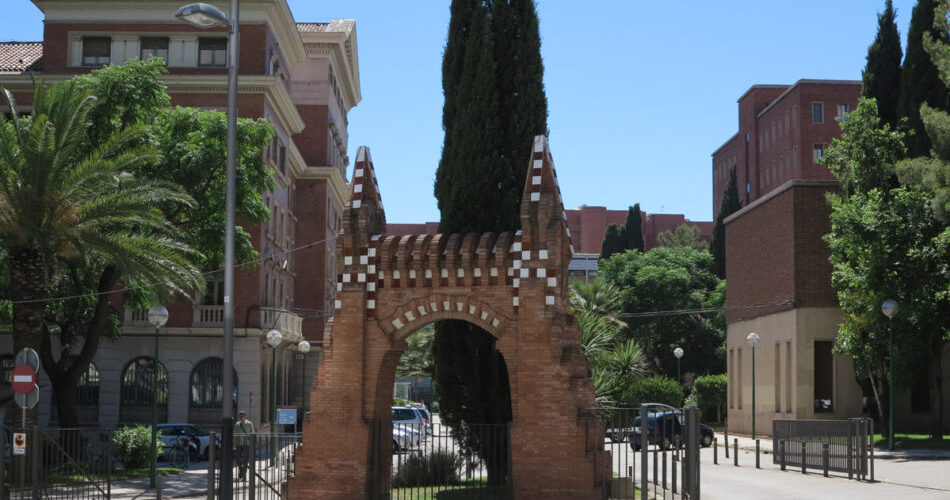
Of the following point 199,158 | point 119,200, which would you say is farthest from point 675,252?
point 119,200

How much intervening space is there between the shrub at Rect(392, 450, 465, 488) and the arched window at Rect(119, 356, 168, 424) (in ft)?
86.1

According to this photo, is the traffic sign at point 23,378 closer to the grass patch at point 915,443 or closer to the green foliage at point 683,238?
the grass patch at point 915,443

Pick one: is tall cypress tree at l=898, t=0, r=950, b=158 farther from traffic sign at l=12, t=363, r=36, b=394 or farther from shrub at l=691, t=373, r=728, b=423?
traffic sign at l=12, t=363, r=36, b=394

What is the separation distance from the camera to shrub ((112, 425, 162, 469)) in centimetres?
3375

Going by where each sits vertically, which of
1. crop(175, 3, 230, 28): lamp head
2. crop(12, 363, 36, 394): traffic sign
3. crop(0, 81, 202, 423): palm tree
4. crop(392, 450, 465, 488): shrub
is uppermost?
crop(175, 3, 230, 28): lamp head

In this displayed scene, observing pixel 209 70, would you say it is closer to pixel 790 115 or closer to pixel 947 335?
pixel 947 335

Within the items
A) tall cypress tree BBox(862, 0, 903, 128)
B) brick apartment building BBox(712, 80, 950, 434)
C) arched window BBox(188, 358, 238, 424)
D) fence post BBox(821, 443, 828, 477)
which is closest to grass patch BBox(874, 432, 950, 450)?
brick apartment building BBox(712, 80, 950, 434)

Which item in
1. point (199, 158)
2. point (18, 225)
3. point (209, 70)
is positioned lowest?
point (18, 225)

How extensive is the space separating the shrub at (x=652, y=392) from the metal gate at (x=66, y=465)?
104ft

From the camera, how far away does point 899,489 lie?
2492 centimetres

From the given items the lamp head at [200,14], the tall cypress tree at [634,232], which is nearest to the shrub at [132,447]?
the lamp head at [200,14]

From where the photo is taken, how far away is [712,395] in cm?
6538

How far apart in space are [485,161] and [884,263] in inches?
786

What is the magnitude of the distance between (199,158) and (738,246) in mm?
32896
